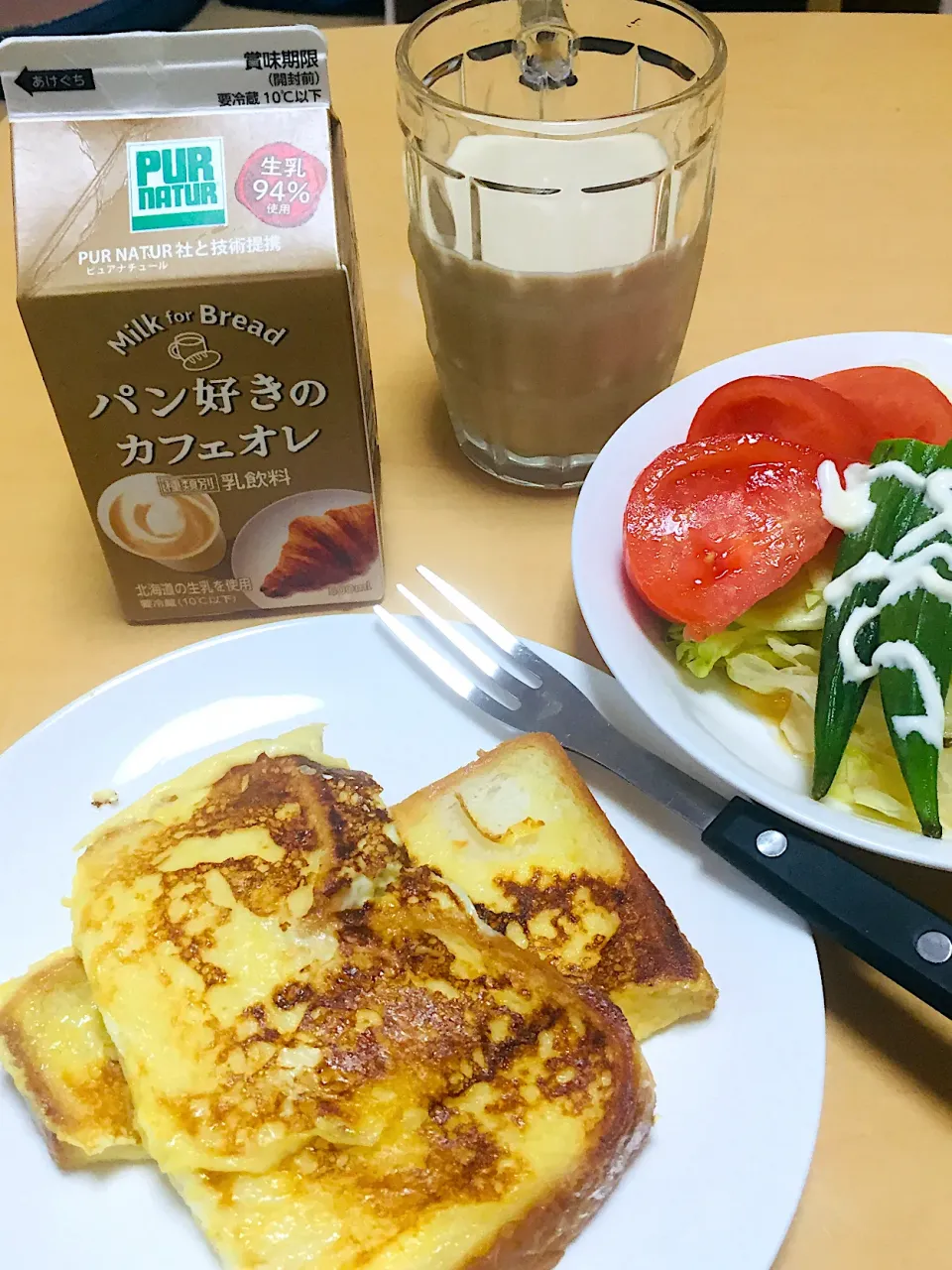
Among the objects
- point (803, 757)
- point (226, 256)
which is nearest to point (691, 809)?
point (803, 757)

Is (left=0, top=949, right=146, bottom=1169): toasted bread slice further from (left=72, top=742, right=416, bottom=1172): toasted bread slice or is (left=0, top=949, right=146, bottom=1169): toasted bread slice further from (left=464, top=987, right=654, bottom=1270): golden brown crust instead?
(left=464, top=987, right=654, bottom=1270): golden brown crust

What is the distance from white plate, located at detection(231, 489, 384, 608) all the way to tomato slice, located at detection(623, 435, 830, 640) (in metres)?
0.30

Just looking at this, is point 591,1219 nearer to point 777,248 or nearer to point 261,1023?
point 261,1023

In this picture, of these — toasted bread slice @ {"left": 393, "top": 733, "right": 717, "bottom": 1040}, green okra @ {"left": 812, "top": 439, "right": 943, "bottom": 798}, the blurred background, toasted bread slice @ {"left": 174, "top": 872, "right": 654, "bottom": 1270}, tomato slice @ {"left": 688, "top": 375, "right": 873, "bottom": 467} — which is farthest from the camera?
the blurred background

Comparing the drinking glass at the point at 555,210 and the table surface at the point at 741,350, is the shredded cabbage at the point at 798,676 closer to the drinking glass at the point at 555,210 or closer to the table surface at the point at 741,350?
the table surface at the point at 741,350

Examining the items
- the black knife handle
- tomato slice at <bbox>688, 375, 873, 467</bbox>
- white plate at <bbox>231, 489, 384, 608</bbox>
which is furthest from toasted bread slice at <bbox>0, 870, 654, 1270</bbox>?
tomato slice at <bbox>688, 375, 873, 467</bbox>

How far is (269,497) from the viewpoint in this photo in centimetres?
107

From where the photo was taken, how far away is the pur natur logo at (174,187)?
0.89m

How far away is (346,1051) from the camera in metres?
0.76

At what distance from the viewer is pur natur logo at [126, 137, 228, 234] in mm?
888

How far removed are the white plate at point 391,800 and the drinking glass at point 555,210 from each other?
1.13 feet

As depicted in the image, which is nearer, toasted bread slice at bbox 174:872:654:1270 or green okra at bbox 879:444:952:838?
toasted bread slice at bbox 174:872:654:1270

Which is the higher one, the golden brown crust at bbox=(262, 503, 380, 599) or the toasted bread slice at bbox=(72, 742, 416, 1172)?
the golden brown crust at bbox=(262, 503, 380, 599)

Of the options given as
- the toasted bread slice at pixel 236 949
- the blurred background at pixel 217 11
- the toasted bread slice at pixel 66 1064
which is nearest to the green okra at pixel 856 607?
the toasted bread slice at pixel 236 949
